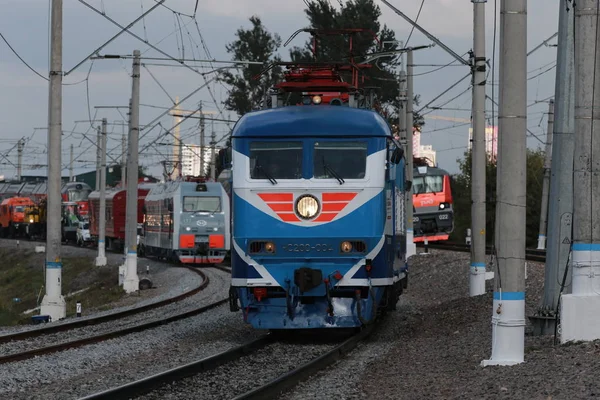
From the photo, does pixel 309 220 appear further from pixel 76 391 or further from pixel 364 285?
pixel 76 391

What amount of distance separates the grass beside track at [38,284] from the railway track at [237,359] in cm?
1362

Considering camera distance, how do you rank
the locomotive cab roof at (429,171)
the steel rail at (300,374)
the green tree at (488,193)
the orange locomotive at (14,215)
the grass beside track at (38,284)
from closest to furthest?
the steel rail at (300,374) < the grass beside track at (38,284) < the locomotive cab roof at (429,171) < the green tree at (488,193) < the orange locomotive at (14,215)

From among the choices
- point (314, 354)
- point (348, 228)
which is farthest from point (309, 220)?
point (314, 354)

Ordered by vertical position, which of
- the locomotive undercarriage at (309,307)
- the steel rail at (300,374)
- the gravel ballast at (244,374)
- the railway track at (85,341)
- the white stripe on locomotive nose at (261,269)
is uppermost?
the white stripe on locomotive nose at (261,269)

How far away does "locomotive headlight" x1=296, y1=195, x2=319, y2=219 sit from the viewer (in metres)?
15.0

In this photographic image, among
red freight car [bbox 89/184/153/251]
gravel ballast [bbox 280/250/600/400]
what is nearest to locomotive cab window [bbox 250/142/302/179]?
gravel ballast [bbox 280/250/600/400]

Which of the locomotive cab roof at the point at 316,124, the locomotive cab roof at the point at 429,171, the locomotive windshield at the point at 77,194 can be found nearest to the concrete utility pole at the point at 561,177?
the locomotive cab roof at the point at 316,124

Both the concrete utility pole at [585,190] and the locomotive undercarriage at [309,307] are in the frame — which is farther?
the locomotive undercarriage at [309,307]

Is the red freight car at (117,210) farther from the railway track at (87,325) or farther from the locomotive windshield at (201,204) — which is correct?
the railway track at (87,325)

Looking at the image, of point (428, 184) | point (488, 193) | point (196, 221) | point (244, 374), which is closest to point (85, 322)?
point (244, 374)

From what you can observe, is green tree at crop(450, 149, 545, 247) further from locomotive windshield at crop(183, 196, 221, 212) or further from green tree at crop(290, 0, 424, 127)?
locomotive windshield at crop(183, 196, 221, 212)

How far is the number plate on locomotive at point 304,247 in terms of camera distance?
14.9 metres

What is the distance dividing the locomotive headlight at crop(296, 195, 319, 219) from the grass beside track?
13459 millimetres

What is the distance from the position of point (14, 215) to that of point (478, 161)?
192 feet
